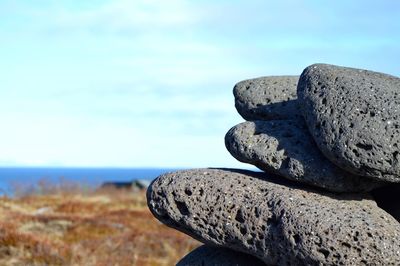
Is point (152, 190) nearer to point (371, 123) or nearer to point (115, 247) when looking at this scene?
point (371, 123)

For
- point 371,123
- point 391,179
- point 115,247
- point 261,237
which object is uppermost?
point 371,123

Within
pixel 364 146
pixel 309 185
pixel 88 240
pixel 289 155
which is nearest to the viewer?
pixel 364 146

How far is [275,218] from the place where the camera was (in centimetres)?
514

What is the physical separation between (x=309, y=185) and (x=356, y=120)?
69 cm

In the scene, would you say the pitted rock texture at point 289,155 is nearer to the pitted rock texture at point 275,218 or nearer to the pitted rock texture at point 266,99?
the pitted rock texture at point 275,218

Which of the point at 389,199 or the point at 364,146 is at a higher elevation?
the point at 364,146

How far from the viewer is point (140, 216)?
19.2 meters

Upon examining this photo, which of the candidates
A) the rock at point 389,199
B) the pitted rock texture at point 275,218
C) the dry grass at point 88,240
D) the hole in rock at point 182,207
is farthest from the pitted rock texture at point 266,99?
the dry grass at point 88,240

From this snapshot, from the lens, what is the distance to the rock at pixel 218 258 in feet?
18.9

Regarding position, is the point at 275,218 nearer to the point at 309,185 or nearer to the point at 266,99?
the point at 309,185

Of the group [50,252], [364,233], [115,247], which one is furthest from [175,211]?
[115,247]

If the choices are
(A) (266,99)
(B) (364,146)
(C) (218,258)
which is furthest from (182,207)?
(B) (364,146)

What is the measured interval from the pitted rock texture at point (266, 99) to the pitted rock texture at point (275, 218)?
576mm

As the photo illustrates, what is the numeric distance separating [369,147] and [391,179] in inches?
10.8
